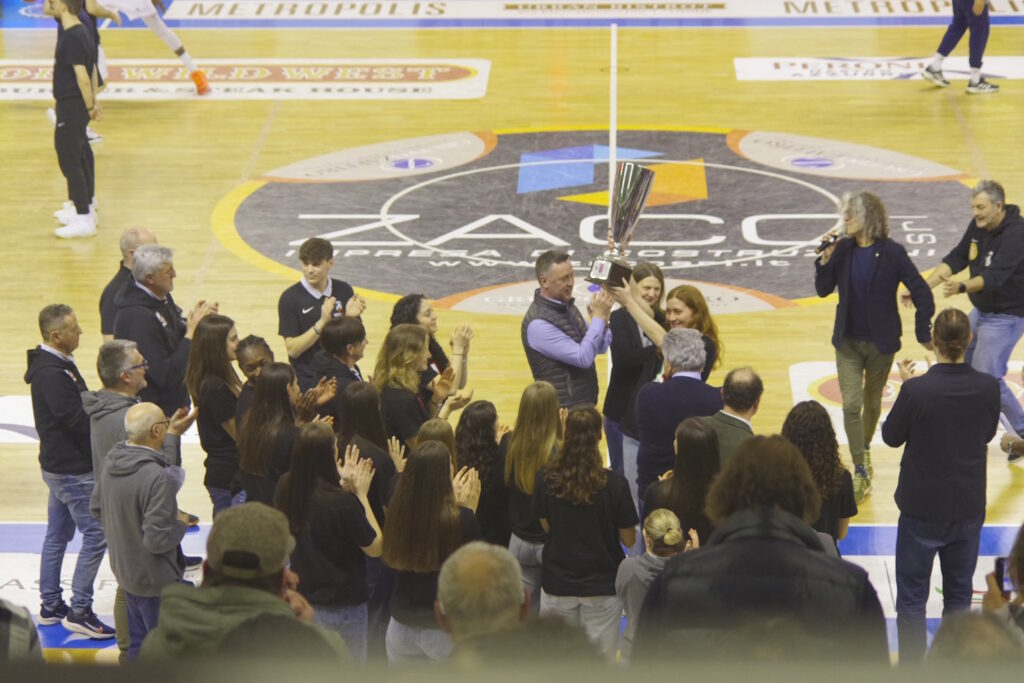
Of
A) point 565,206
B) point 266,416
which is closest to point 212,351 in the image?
point 266,416

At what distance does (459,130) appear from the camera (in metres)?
14.3

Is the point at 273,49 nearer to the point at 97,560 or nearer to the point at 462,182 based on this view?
the point at 462,182

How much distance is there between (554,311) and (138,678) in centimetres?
546

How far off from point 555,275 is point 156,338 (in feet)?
6.26

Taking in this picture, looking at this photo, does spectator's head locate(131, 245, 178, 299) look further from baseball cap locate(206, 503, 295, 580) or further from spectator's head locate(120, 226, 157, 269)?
baseball cap locate(206, 503, 295, 580)

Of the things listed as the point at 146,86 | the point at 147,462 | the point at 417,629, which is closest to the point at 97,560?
the point at 147,462

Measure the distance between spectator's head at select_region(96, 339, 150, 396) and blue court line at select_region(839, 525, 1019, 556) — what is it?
3.45 m

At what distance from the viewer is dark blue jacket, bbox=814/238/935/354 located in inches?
274

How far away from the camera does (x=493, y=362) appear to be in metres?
9.31

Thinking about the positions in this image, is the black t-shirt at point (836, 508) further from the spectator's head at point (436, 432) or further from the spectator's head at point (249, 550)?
the spectator's head at point (249, 550)

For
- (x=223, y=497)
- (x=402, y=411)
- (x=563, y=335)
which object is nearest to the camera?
(x=402, y=411)

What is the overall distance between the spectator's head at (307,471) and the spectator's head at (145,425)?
587 millimetres

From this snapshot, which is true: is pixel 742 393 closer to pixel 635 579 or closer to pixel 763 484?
pixel 635 579

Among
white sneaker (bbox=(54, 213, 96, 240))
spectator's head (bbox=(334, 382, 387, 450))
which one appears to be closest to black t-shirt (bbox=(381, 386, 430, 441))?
spectator's head (bbox=(334, 382, 387, 450))
